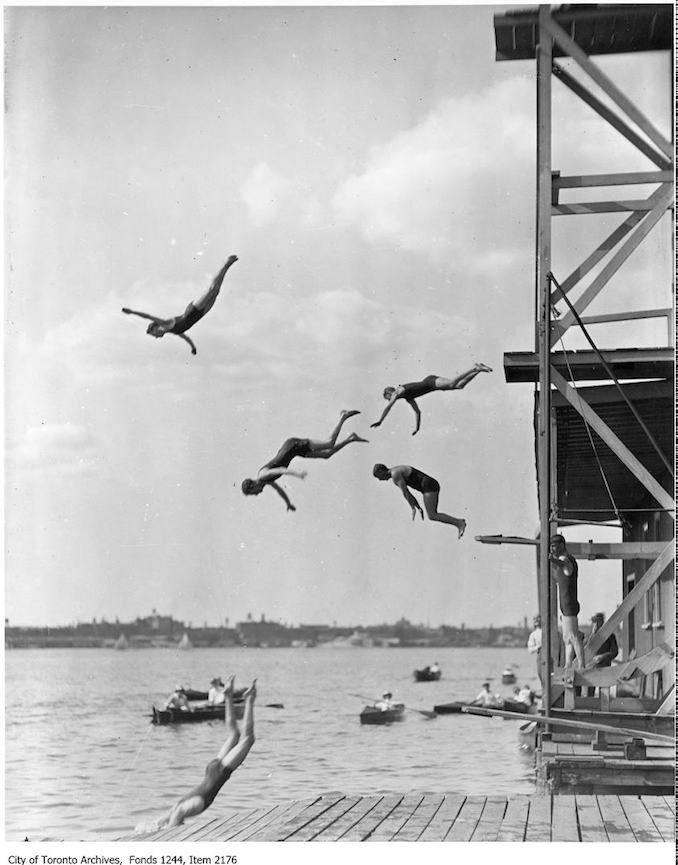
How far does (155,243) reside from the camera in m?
7.24

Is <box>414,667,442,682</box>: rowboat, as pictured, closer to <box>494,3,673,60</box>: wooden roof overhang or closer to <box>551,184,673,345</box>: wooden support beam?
<box>551,184,673,345</box>: wooden support beam

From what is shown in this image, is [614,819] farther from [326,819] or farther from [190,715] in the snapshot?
[190,715]

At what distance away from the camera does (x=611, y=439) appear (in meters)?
6.61

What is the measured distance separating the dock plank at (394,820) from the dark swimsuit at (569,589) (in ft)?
5.10

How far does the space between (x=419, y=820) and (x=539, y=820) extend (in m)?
0.63

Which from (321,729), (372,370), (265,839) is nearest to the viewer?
(265,839)

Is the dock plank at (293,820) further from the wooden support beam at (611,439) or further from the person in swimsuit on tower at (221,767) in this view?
the wooden support beam at (611,439)

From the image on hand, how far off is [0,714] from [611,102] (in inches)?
204

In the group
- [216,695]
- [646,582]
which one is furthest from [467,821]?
[216,695]

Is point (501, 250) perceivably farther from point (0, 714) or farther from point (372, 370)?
point (0, 714)

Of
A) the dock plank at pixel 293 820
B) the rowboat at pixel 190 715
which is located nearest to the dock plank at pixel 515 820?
the dock plank at pixel 293 820

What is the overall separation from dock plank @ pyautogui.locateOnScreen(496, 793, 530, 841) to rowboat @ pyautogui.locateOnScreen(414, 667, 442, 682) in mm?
29789

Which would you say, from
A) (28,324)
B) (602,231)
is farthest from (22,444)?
(602,231)

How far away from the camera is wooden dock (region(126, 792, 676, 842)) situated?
5.98m
